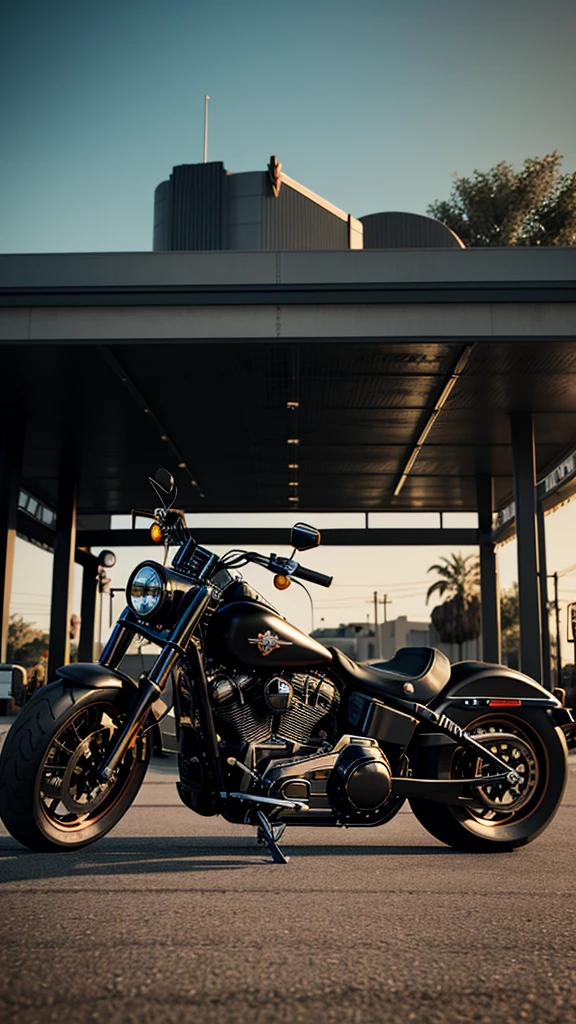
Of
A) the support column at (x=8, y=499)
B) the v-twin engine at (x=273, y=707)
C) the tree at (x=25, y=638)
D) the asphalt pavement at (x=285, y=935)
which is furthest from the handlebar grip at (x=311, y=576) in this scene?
the tree at (x=25, y=638)

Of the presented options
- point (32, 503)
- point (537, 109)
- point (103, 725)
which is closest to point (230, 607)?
point (103, 725)

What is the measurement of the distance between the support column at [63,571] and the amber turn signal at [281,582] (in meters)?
15.9

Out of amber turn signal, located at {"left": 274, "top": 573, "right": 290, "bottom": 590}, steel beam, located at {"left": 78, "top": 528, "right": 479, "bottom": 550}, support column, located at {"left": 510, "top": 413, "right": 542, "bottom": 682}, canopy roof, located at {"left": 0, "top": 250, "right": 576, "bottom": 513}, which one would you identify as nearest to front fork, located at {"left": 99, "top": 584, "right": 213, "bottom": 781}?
amber turn signal, located at {"left": 274, "top": 573, "right": 290, "bottom": 590}

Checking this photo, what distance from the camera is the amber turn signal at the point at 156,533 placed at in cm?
516

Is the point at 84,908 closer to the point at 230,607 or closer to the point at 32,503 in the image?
the point at 230,607

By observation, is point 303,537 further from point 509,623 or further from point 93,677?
point 509,623

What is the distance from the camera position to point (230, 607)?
484cm

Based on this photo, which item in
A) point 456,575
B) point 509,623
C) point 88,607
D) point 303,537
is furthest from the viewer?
Answer: point 509,623

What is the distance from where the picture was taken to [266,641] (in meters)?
4.80

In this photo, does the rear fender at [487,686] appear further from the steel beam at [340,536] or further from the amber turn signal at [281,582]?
the steel beam at [340,536]

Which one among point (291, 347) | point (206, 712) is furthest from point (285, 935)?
point (291, 347)

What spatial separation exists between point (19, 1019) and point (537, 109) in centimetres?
3136

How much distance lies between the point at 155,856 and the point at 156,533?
1686mm

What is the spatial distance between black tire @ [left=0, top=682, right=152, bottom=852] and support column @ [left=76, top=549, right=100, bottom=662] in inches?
960
